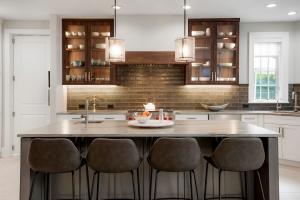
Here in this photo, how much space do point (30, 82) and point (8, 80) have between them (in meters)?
0.41

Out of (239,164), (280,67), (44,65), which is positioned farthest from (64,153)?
(280,67)

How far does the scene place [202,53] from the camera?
18.7 ft

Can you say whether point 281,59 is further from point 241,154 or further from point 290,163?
point 241,154

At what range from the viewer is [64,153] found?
105 inches

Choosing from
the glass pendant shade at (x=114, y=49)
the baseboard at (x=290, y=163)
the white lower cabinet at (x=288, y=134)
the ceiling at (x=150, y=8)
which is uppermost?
the ceiling at (x=150, y=8)

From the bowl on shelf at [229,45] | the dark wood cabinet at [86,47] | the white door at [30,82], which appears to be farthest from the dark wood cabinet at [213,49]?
the white door at [30,82]

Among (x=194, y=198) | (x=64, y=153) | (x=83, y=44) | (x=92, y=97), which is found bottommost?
(x=194, y=198)

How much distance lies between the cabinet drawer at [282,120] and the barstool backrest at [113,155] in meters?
3.45

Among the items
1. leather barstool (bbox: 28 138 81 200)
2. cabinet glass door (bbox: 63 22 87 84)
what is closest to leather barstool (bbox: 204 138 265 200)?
leather barstool (bbox: 28 138 81 200)

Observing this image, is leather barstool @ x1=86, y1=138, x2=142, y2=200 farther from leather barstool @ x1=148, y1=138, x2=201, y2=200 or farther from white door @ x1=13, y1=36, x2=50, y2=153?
white door @ x1=13, y1=36, x2=50, y2=153

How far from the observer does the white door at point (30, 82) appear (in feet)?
19.6

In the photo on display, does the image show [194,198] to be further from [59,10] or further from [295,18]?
[295,18]

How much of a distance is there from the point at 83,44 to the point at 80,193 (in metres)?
3.25

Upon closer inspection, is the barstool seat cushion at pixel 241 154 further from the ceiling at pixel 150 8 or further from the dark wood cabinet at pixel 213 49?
the dark wood cabinet at pixel 213 49
